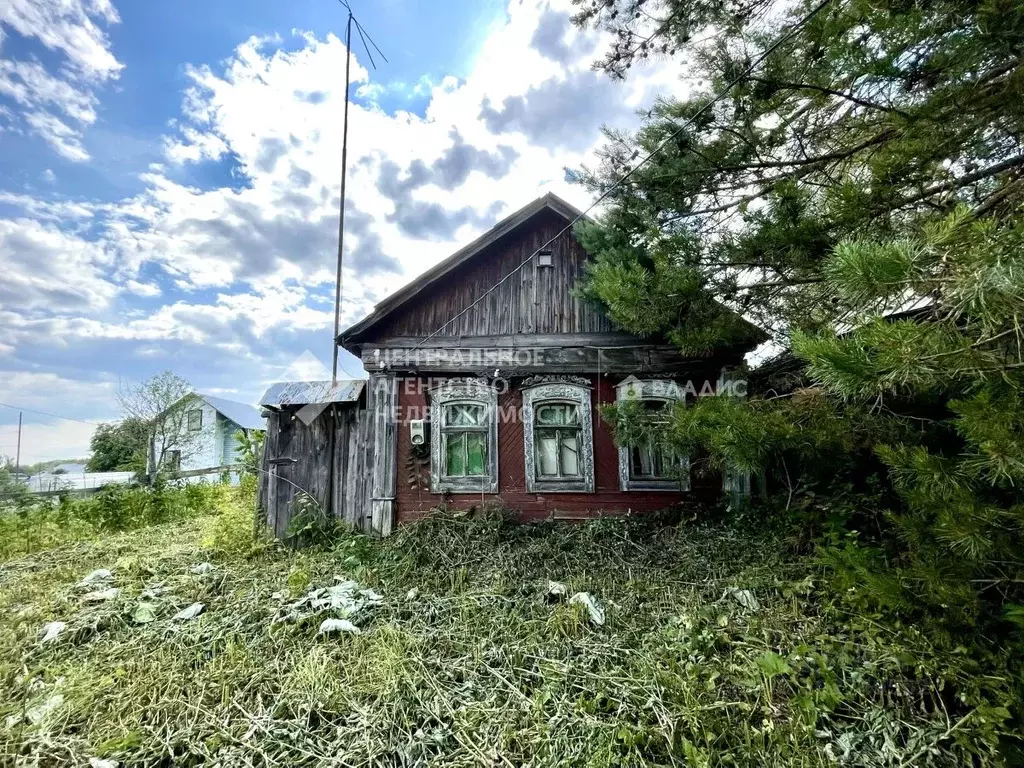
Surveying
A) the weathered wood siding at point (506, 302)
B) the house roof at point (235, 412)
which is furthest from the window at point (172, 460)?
the weathered wood siding at point (506, 302)

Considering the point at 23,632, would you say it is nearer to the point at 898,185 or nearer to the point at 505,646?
the point at 505,646

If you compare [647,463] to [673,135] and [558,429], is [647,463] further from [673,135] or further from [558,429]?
[673,135]

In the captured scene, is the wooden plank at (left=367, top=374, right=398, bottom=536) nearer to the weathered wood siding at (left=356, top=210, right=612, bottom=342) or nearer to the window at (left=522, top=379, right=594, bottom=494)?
the weathered wood siding at (left=356, top=210, right=612, bottom=342)

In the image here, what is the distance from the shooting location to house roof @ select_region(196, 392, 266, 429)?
21750mm

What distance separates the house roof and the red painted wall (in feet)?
59.6

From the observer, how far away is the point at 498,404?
6672 millimetres

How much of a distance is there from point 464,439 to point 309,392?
245 cm

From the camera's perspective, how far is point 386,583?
15.4 feet

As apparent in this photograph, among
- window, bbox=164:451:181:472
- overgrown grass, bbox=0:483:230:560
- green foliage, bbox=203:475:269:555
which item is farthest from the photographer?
window, bbox=164:451:181:472

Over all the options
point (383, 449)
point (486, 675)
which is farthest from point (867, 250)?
point (383, 449)

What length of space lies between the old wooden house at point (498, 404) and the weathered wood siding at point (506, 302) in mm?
22

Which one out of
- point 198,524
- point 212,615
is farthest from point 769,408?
point 198,524

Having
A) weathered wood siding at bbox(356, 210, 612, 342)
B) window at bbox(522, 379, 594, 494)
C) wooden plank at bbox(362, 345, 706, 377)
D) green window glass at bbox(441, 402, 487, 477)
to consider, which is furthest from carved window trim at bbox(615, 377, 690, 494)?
green window glass at bbox(441, 402, 487, 477)

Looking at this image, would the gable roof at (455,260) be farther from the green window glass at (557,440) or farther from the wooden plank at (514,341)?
the green window glass at (557,440)
